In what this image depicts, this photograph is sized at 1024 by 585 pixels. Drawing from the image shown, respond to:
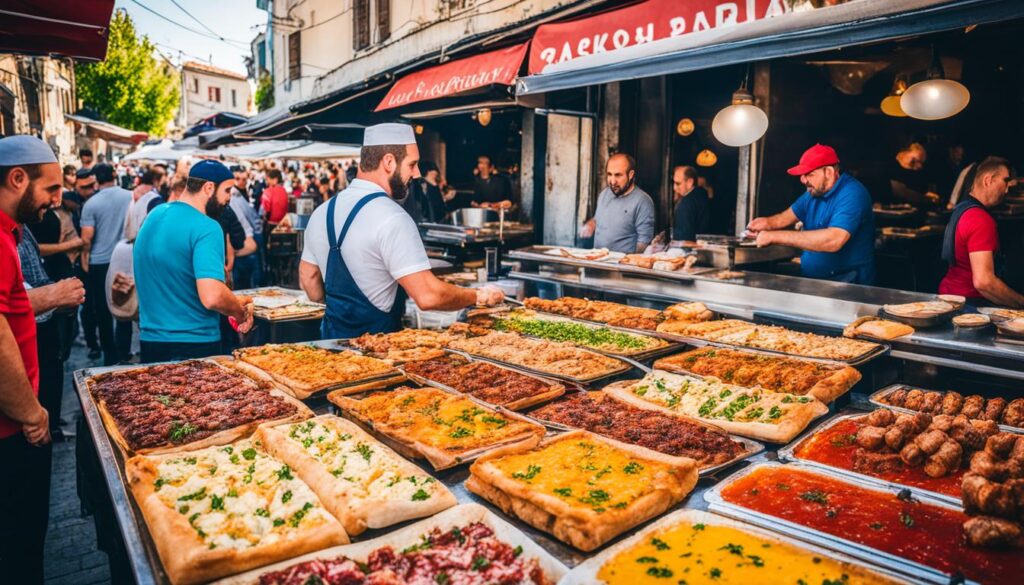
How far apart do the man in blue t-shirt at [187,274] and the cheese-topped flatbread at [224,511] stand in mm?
2117

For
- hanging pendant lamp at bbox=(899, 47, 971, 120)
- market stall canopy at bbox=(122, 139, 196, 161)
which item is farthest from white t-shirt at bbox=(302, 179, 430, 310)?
market stall canopy at bbox=(122, 139, 196, 161)

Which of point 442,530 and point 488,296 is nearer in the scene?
point 442,530

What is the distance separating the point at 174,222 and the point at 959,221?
6.36 metres

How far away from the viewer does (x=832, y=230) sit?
602cm

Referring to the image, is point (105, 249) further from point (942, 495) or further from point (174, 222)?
point (942, 495)

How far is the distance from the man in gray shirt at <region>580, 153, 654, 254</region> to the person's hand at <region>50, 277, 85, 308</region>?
6.02 m

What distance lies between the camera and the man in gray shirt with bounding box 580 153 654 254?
834 cm

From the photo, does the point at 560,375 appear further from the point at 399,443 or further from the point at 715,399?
the point at 399,443

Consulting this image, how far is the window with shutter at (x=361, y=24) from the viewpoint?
20.3m

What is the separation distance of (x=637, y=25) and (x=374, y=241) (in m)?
4.40

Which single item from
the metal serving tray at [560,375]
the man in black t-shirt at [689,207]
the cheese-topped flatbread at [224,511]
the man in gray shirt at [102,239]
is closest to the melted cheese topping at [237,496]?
the cheese-topped flatbread at [224,511]

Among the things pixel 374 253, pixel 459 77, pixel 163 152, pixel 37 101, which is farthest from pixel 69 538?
pixel 37 101

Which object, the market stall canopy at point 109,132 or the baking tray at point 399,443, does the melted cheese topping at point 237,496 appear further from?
the market stall canopy at point 109,132

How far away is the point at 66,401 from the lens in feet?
27.3
